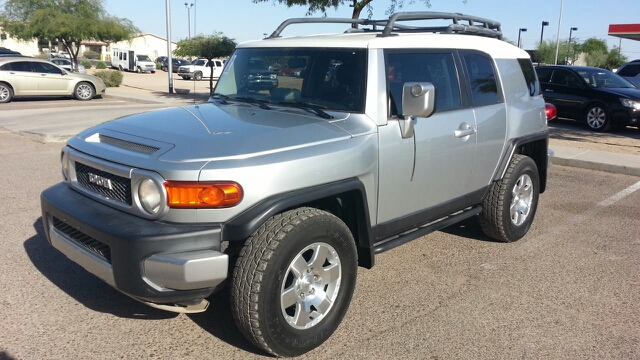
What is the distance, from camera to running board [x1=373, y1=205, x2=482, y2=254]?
4.03 metres

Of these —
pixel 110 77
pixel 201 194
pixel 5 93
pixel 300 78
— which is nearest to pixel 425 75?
pixel 300 78

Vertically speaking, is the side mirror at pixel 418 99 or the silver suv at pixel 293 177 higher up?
the side mirror at pixel 418 99

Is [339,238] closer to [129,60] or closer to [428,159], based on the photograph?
[428,159]

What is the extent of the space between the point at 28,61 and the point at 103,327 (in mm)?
18560

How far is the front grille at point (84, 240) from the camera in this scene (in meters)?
3.19

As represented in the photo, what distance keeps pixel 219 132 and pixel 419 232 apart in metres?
1.78

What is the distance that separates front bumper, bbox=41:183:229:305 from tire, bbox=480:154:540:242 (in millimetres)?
3067

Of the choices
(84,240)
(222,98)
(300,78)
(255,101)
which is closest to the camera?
(84,240)

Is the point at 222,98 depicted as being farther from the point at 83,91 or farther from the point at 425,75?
the point at 83,91

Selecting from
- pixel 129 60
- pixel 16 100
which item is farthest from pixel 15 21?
pixel 16 100

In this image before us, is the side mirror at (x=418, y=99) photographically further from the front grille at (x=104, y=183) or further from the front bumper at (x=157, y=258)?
the front grille at (x=104, y=183)

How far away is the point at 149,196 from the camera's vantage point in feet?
10.1

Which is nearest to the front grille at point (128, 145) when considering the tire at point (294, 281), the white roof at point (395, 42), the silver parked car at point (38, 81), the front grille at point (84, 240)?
the front grille at point (84, 240)

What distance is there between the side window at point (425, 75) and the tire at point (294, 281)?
115 centimetres
